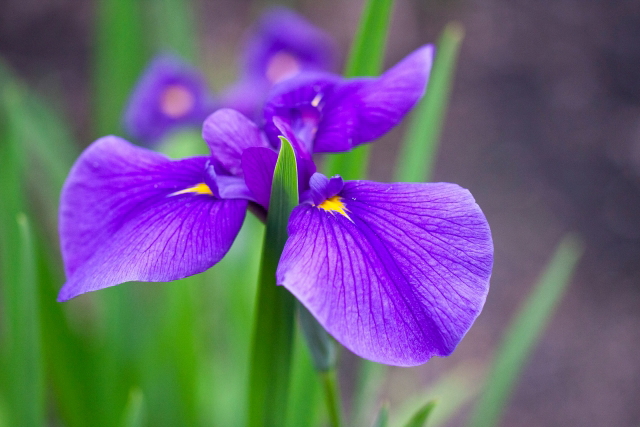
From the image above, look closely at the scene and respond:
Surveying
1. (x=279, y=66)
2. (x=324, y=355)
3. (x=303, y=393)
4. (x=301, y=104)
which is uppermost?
(x=279, y=66)

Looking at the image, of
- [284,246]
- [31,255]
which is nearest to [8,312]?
[31,255]

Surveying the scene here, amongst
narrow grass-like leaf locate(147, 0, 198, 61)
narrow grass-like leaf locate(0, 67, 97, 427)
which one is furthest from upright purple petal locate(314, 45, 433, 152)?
narrow grass-like leaf locate(147, 0, 198, 61)

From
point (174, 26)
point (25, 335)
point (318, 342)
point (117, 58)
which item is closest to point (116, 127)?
A: point (117, 58)

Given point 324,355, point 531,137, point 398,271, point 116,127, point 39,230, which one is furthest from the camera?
point 531,137

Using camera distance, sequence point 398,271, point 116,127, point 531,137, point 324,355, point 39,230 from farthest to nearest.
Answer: point 531,137 < point 116,127 < point 39,230 < point 324,355 < point 398,271

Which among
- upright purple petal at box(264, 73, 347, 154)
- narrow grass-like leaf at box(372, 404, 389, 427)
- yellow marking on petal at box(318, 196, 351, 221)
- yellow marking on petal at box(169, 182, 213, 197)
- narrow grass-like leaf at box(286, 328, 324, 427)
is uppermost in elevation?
upright purple petal at box(264, 73, 347, 154)

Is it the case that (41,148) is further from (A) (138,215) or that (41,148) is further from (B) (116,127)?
(A) (138,215)

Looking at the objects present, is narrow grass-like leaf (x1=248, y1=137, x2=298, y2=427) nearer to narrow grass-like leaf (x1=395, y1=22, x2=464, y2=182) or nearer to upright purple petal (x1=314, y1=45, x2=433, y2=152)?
upright purple petal (x1=314, y1=45, x2=433, y2=152)
